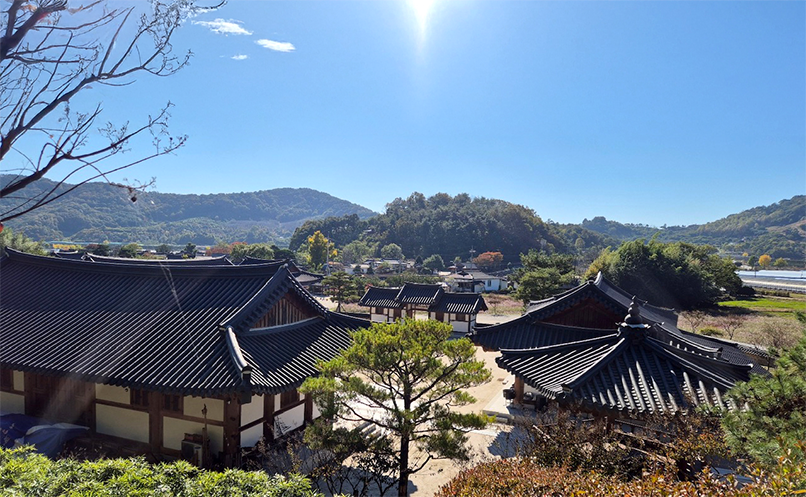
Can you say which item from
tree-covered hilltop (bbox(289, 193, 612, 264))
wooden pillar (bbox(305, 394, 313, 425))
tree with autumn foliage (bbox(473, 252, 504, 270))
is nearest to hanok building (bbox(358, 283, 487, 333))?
wooden pillar (bbox(305, 394, 313, 425))

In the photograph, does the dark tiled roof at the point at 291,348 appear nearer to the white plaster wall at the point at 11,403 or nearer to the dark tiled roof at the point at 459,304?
the white plaster wall at the point at 11,403

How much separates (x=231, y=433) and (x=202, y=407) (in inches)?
40.6

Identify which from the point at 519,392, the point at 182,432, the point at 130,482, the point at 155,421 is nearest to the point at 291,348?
the point at 182,432

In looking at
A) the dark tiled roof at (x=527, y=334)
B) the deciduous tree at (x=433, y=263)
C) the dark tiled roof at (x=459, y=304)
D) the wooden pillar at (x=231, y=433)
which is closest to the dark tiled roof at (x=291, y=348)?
the wooden pillar at (x=231, y=433)

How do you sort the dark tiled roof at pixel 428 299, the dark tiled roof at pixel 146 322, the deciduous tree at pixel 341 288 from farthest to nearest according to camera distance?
the deciduous tree at pixel 341 288
the dark tiled roof at pixel 428 299
the dark tiled roof at pixel 146 322

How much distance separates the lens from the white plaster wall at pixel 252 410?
10.8 metres

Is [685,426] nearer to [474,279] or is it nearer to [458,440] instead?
[458,440]

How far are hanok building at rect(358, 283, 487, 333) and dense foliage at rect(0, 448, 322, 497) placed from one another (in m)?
30.7

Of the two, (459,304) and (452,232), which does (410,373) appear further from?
(452,232)

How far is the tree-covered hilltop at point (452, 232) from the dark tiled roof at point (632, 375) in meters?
92.2

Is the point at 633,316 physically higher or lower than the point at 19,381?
higher

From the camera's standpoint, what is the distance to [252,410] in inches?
437

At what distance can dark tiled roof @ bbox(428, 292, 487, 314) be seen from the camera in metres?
36.8

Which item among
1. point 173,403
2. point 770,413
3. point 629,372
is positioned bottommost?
point 173,403
